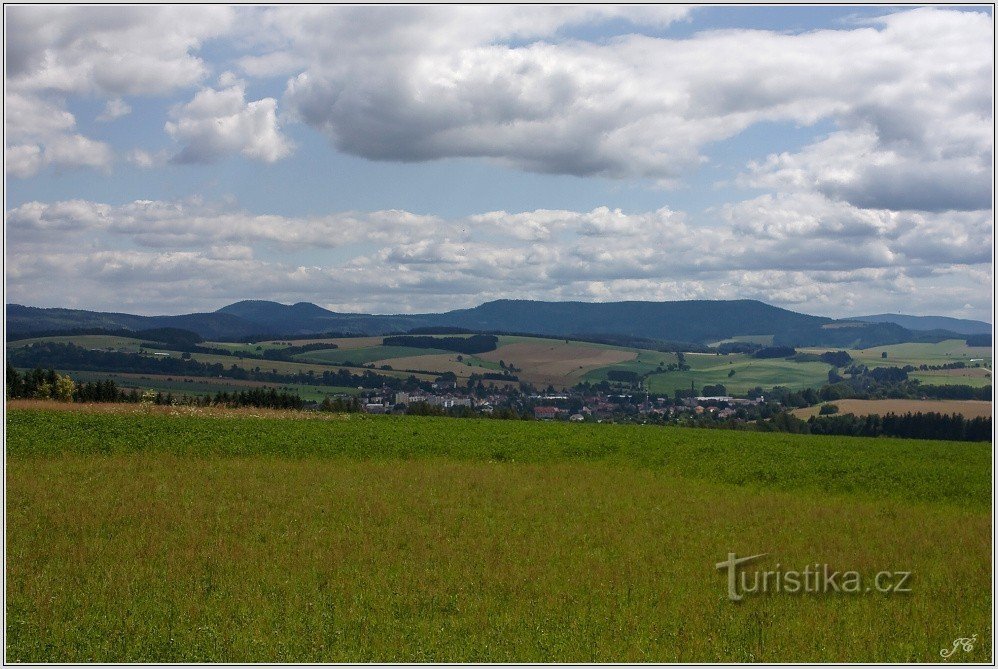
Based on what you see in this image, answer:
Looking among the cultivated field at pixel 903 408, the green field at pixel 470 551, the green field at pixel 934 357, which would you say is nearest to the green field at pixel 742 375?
the green field at pixel 934 357

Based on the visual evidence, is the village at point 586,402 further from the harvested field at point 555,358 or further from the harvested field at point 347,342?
the harvested field at point 347,342

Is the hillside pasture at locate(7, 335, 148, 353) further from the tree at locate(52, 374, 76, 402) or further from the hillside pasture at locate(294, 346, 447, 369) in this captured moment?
the tree at locate(52, 374, 76, 402)

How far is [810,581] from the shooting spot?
15.2 m

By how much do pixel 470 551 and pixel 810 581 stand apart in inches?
256

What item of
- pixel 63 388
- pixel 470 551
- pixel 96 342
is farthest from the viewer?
pixel 96 342

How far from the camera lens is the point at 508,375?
479 ft

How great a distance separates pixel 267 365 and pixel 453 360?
119 feet

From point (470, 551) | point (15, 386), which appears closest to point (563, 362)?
point (15, 386)

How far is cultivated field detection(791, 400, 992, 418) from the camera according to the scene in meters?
77.4

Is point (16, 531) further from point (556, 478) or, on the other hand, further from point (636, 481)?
point (636, 481)

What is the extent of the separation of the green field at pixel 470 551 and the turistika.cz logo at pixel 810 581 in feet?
0.89

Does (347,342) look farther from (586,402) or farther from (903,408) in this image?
(903,408)

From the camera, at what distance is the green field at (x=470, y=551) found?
11.9 meters

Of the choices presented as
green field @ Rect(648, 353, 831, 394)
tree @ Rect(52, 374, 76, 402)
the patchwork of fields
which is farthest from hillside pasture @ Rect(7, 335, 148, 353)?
green field @ Rect(648, 353, 831, 394)
